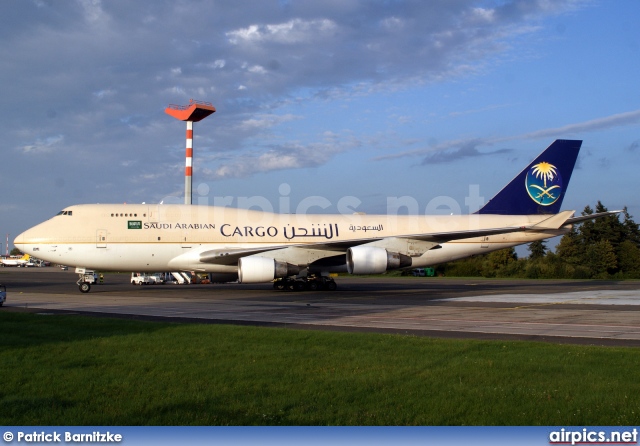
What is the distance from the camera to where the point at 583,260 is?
70.9 m

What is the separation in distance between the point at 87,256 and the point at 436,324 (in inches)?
778

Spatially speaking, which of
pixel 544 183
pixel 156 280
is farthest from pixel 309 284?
pixel 156 280

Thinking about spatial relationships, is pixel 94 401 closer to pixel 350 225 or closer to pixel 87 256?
pixel 87 256

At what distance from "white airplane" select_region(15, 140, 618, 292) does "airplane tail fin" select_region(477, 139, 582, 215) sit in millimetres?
1011

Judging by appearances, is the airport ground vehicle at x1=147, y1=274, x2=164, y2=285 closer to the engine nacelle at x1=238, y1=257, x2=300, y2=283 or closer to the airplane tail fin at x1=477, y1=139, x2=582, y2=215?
the engine nacelle at x1=238, y1=257, x2=300, y2=283

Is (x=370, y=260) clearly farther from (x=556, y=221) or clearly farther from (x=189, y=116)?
(x=189, y=116)

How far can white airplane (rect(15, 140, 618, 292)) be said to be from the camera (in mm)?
29109

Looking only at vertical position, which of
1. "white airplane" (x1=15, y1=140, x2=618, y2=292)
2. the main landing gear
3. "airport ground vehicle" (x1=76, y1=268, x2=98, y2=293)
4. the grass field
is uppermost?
"white airplane" (x1=15, y1=140, x2=618, y2=292)

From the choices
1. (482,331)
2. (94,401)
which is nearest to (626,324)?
(482,331)

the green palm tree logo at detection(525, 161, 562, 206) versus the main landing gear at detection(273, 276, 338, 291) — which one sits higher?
the green palm tree logo at detection(525, 161, 562, 206)

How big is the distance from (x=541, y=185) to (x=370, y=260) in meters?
13.1

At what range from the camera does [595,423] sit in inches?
241

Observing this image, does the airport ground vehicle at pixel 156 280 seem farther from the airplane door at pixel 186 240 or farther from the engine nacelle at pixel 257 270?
the engine nacelle at pixel 257 270

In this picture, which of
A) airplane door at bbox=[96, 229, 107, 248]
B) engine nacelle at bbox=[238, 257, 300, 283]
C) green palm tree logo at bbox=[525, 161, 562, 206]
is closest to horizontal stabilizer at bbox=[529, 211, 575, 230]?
green palm tree logo at bbox=[525, 161, 562, 206]
